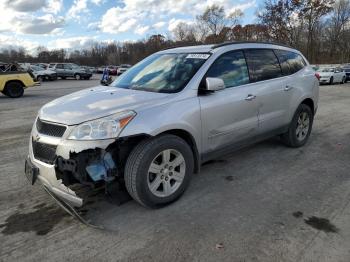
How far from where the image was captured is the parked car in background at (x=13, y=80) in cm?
1596

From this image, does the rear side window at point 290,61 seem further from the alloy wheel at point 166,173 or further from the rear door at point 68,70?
the rear door at point 68,70

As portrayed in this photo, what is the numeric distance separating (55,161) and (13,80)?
14.7m

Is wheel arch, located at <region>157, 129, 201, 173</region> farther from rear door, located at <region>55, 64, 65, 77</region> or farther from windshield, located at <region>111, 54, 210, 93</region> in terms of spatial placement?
rear door, located at <region>55, 64, 65, 77</region>

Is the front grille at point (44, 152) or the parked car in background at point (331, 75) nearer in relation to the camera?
the front grille at point (44, 152)

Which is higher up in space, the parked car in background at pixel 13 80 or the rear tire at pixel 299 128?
the parked car in background at pixel 13 80

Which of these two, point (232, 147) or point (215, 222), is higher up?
point (232, 147)

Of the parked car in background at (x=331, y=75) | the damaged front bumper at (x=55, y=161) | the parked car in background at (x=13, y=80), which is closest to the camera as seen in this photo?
the damaged front bumper at (x=55, y=161)

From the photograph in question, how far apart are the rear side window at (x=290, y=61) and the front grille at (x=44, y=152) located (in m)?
3.91

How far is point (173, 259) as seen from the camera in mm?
2941

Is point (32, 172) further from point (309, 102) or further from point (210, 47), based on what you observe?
point (309, 102)

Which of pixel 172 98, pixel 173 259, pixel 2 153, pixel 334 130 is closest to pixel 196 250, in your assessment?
pixel 173 259

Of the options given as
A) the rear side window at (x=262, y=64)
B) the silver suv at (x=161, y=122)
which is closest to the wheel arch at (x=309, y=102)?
the silver suv at (x=161, y=122)

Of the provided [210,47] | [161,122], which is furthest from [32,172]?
[210,47]

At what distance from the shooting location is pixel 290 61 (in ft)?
19.3
